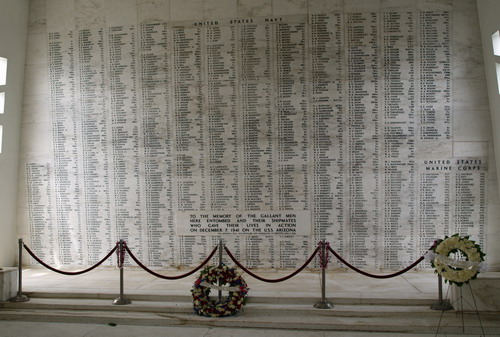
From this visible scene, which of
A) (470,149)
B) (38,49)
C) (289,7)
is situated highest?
(289,7)

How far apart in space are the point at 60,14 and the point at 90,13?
660 millimetres

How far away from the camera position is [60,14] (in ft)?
29.6

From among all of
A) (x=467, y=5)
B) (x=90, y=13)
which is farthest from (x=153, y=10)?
(x=467, y=5)

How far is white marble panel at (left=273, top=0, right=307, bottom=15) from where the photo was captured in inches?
333

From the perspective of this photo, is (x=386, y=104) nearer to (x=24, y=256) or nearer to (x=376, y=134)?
(x=376, y=134)

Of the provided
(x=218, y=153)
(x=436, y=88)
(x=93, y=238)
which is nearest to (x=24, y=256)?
(x=93, y=238)

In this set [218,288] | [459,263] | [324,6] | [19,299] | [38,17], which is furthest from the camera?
[38,17]

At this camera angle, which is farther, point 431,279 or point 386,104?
point 386,104

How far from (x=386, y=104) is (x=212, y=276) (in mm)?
4586

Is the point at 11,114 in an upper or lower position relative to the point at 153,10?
lower

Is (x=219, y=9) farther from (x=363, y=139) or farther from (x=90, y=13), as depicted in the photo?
(x=363, y=139)

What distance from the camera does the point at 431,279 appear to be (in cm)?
777

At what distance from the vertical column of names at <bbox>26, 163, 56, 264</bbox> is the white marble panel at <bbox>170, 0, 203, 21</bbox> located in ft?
13.5

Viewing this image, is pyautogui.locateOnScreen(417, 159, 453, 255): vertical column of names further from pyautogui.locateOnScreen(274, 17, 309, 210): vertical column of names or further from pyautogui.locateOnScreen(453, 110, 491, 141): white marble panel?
pyautogui.locateOnScreen(274, 17, 309, 210): vertical column of names
